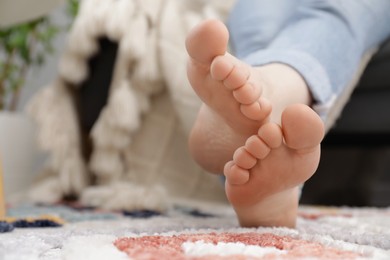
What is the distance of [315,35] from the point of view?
651 millimetres

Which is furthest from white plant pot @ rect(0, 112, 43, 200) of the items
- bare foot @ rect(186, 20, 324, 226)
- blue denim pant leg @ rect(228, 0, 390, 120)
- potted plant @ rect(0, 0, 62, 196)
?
bare foot @ rect(186, 20, 324, 226)

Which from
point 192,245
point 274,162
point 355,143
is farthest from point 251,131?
point 355,143

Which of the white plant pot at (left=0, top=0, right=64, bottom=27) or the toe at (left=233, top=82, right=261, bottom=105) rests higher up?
the white plant pot at (left=0, top=0, right=64, bottom=27)

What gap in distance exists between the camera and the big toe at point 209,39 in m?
0.44

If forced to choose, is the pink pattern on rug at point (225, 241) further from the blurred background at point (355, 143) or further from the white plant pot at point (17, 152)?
the white plant pot at point (17, 152)

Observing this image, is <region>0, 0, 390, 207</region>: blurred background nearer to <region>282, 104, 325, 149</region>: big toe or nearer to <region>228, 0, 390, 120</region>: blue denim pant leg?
<region>228, 0, 390, 120</region>: blue denim pant leg

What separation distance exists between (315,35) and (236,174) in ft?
0.82

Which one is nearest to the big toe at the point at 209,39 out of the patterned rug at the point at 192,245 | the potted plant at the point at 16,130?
the patterned rug at the point at 192,245

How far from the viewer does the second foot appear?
44cm

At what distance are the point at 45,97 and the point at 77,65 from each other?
0.10m

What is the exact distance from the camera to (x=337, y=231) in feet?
1.79

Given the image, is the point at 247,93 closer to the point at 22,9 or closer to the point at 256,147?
the point at 256,147

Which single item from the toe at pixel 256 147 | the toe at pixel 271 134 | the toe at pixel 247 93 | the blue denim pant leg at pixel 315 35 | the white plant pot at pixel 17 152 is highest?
the blue denim pant leg at pixel 315 35

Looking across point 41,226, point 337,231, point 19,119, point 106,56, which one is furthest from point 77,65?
point 337,231
